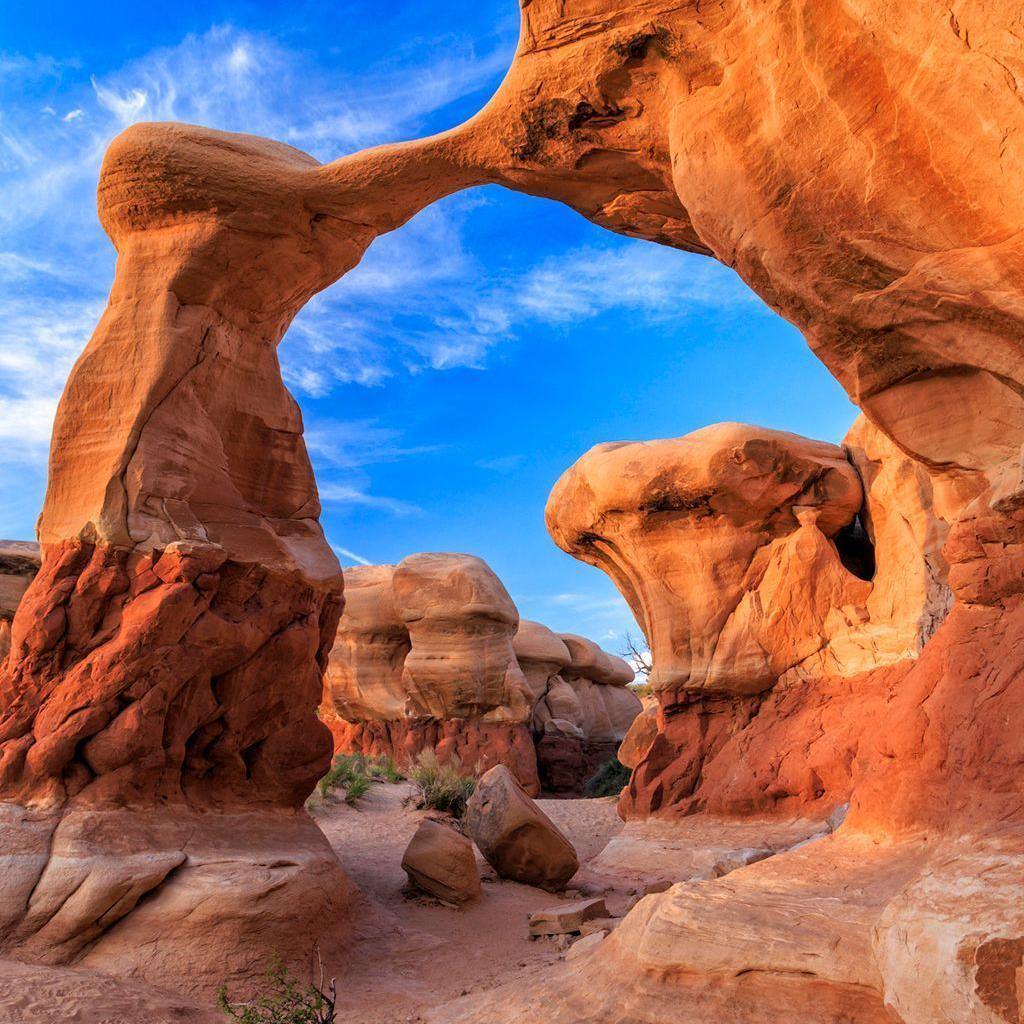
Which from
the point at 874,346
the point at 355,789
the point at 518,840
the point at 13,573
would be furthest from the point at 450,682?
the point at 874,346

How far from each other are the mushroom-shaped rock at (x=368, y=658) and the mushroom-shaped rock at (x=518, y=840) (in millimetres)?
13149

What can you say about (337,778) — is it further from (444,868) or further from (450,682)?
(450,682)

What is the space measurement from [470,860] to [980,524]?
5.91 m

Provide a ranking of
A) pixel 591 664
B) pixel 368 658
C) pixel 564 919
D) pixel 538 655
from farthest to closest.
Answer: pixel 591 664, pixel 538 655, pixel 368 658, pixel 564 919

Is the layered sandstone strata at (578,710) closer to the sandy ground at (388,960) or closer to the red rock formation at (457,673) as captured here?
the red rock formation at (457,673)

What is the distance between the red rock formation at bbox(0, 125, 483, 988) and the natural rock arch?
0.03m

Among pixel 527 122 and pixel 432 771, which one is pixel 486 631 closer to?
pixel 432 771

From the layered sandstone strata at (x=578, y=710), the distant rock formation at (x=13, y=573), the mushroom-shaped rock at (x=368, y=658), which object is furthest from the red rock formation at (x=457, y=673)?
the distant rock formation at (x=13, y=573)

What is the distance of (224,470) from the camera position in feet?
26.4

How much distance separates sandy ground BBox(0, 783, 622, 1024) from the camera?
5098mm

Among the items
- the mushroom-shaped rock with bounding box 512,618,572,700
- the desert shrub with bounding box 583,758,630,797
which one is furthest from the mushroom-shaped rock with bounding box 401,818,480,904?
the mushroom-shaped rock with bounding box 512,618,572,700

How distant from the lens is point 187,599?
7047 millimetres

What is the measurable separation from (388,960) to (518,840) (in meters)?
2.51

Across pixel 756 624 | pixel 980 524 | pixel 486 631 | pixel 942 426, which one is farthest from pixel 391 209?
pixel 486 631
